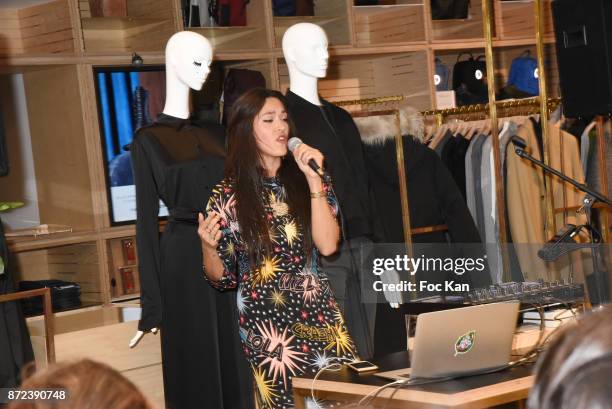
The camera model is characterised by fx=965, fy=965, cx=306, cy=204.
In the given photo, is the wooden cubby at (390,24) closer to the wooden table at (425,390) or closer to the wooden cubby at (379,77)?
the wooden cubby at (379,77)

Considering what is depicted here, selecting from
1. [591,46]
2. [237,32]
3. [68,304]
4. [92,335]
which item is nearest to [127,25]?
[237,32]

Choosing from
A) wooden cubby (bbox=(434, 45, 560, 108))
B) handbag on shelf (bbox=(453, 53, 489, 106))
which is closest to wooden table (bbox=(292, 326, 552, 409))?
handbag on shelf (bbox=(453, 53, 489, 106))

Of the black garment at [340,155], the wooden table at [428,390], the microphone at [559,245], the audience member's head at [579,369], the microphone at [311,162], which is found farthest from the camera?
the black garment at [340,155]

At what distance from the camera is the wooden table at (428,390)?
203cm

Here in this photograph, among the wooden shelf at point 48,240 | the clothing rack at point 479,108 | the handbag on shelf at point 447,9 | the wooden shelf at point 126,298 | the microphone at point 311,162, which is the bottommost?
the wooden shelf at point 126,298

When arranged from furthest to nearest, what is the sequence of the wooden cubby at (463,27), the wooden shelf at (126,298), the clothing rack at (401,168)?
the wooden cubby at (463,27) → the wooden shelf at (126,298) → the clothing rack at (401,168)

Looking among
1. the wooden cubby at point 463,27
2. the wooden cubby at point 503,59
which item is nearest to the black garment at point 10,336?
the wooden cubby at point 503,59

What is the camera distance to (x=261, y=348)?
278cm

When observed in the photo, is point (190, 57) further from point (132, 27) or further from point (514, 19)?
point (514, 19)

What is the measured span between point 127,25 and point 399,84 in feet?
5.58

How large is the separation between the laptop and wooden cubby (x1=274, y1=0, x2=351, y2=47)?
3.28 m

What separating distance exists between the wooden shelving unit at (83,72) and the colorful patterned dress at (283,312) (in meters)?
1.72

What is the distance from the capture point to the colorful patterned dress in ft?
8.98

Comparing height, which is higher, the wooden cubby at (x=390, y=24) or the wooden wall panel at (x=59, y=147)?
the wooden cubby at (x=390, y=24)
